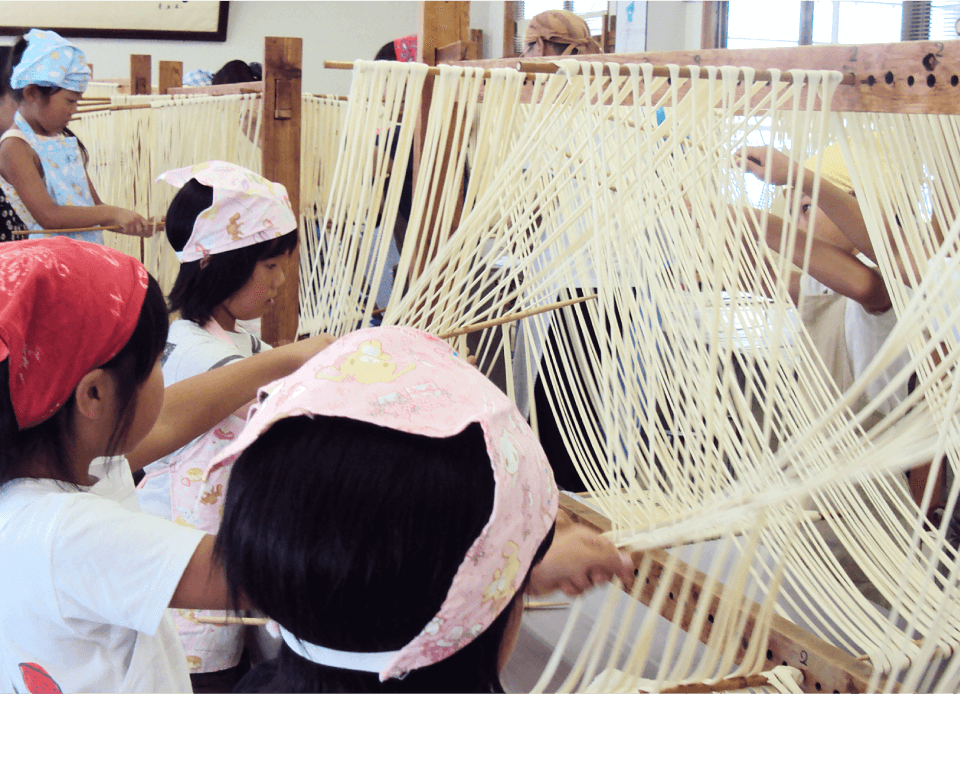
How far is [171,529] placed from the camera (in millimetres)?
702

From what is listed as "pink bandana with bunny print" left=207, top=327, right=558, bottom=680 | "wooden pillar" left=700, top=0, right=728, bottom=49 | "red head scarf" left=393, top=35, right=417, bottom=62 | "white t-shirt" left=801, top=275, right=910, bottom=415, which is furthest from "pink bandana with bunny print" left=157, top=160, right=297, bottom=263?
"wooden pillar" left=700, top=0, right=728, bottom=49

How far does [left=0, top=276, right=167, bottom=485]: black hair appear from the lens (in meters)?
0.70

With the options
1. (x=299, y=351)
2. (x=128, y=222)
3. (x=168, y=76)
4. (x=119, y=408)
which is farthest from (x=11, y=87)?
(x=119, y=408)

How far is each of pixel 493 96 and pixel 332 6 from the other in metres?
5.92

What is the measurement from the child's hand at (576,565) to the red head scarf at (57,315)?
0.39m

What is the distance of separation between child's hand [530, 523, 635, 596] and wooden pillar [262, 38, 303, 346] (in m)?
1.42

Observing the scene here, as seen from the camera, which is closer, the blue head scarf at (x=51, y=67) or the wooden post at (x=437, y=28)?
the wooden post at (x=437, y=28)

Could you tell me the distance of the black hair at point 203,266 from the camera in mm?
1315

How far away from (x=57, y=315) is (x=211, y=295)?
68 centimetres

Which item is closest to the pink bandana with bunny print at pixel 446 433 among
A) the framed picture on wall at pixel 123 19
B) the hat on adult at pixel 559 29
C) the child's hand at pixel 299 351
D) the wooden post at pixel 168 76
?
the child's hand at pixel 299 351

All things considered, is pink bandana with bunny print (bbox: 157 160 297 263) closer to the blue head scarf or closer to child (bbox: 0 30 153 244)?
child (bbox: 0 30 153 244)

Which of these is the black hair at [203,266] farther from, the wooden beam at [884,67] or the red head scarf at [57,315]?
the wooden beam at [884,67]
